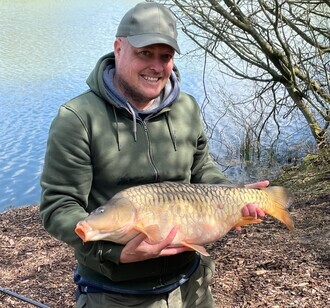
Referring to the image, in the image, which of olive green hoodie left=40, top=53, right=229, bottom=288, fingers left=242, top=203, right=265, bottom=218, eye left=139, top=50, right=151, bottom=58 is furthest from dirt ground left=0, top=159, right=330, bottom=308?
eye left=139, top=50, right=151, bottom=58

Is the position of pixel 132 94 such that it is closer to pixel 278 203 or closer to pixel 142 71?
pixel 142 71

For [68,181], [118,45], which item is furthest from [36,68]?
[68,181]

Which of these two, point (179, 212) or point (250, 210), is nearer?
point (179, 212)

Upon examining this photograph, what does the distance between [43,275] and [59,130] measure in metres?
2.41

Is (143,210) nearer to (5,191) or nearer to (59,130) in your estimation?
(59,130)

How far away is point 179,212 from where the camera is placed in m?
1.81

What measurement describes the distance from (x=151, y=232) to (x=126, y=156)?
295 mm

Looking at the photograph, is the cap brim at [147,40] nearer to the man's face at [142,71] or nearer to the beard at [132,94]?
the man's face at [142,71]

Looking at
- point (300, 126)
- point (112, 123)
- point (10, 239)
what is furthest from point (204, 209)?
point (300, 126)

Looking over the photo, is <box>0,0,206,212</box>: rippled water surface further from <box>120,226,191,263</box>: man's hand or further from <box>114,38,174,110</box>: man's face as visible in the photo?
<box>120,226,191,263</box>: man's hand

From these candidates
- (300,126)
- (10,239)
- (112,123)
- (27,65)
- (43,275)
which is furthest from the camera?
(27,65)

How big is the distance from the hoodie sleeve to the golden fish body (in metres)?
0.10

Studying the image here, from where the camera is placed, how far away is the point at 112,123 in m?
1.81

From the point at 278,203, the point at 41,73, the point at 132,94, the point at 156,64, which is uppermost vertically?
the point at 156,64
